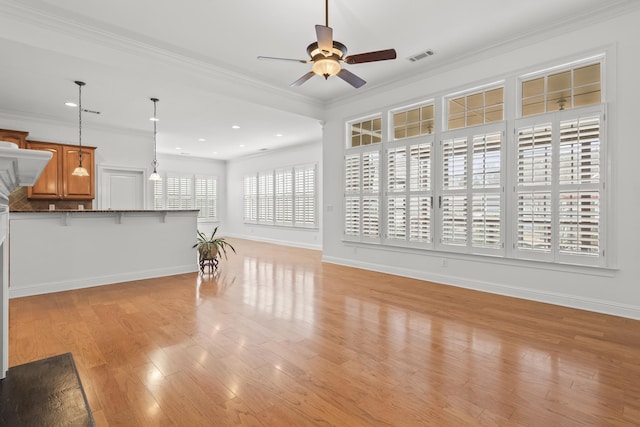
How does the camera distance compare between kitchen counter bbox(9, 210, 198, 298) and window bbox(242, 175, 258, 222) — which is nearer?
kitchen counter bbox(9, 210, 198, 298)

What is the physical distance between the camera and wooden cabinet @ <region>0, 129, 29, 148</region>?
612 centimetres

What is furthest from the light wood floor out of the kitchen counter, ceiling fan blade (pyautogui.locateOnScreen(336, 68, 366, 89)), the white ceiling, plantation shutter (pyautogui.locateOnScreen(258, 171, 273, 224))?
plantation shutter (pyautogui.locateOnScreen(258, 171, 273, 224))

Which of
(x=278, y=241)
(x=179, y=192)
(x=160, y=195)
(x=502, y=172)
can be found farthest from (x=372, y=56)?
(x=179, y=192)

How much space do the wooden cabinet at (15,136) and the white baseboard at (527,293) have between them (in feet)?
23.6

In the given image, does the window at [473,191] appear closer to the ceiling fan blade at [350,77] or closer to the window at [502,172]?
the window at [502,172]

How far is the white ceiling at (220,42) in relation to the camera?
3.51 m

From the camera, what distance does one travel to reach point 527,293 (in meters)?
4.07

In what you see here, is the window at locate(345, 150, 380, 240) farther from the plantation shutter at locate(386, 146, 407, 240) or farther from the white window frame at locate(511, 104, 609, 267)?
the white window frame at locate(511, 104, 609, 267)

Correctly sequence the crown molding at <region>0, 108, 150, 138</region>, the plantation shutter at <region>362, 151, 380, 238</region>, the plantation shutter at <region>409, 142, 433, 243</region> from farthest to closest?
1. the crown molding at <region>0, 108, 150, 138</region>
2. the plantation shutter at <region>362, 151, 380, 238</region>
3. the plantation shutter at <region>409, 142, 433, 243</region>

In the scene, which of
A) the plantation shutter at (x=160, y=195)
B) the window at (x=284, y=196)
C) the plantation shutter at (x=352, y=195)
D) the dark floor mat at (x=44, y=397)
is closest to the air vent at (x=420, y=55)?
the plantation shutter at (x=352, y=195)

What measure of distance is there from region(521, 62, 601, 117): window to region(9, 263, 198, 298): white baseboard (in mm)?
5711

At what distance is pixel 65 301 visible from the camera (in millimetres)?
3955

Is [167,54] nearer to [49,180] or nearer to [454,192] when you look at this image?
[49,180]

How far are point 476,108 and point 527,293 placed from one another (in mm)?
2594
